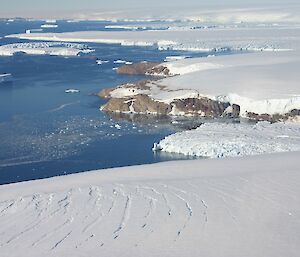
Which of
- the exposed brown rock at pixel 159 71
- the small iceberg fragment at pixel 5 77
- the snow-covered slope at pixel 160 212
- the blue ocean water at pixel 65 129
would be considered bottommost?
the blue ocean water at pixel 65 129

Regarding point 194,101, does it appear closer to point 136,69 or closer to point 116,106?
point 116,106

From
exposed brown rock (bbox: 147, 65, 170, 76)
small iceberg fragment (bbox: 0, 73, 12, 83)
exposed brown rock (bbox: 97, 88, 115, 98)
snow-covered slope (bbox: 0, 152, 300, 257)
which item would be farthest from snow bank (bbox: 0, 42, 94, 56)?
snow-covered slope (bbox: 0, 152, 300, 257)

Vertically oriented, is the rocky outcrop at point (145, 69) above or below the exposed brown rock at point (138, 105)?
above

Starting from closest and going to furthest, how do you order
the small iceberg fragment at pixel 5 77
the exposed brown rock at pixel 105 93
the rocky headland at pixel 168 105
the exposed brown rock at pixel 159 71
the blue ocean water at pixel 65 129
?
1. the blue ocean water at pixel 65 129
2. the rocky headland at pixel 168 105
3. the exposed brown rock at pixel 105 93
4. the small iceberg fragment at pixel 5 77
5. the exposed brown rock at pixel 159 71

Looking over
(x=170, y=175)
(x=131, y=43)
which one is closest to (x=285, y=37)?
(x=131, y=43)

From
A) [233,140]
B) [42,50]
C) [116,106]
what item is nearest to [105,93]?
[116,106]

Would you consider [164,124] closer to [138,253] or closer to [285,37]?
[138,253]

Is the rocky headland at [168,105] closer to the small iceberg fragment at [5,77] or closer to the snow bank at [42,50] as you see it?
the small iceberg fragment at [5,77]

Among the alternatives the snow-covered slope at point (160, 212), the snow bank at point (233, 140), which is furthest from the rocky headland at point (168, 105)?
the snow-covered slope at point (160, 212)
